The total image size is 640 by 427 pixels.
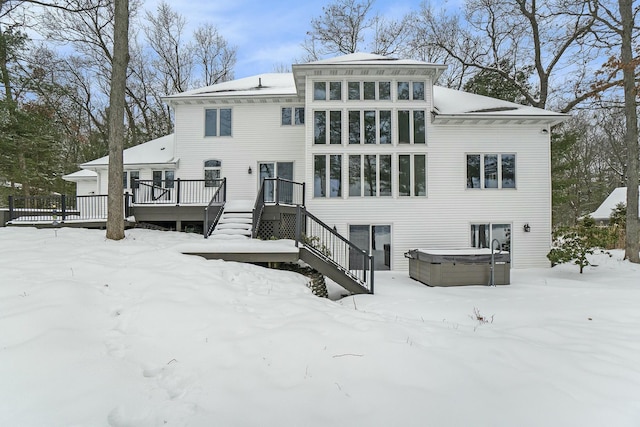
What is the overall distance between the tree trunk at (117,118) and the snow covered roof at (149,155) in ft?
17.1

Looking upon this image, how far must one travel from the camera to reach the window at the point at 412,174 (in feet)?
40.5

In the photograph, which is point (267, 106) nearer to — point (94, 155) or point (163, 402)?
point (163, 402)

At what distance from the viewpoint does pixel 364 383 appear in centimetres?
304

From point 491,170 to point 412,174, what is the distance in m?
3.23

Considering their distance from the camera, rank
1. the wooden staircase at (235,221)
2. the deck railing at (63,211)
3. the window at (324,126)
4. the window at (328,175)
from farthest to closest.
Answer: the window at (324,126), the window at (328,175), the deck railing at (63,211), the wooden staircase at (235,221)

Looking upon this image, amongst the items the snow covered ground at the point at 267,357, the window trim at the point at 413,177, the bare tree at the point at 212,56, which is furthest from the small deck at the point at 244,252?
the bare tree at the point at 212,56

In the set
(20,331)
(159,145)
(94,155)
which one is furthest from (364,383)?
(94,155)

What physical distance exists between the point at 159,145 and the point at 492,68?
1922 cm

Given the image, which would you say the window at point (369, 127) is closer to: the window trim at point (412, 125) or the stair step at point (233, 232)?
the window trim at point (412, 125)

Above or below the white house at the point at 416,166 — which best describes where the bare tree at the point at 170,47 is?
above

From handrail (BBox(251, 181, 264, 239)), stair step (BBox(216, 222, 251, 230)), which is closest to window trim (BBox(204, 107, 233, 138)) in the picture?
handrail (BBox(251, 181, 264, 239))

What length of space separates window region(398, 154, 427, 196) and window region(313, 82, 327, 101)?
3871mm

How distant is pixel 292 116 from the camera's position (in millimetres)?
13852

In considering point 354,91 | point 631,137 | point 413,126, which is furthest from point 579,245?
point 354,91
